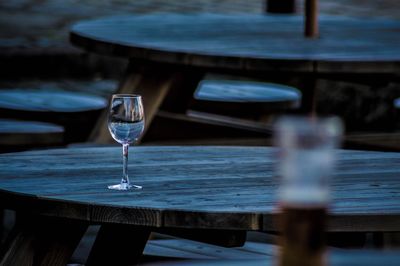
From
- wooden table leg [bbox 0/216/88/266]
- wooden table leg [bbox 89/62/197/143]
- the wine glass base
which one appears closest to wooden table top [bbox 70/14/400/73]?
wooden table leg [bbox 89/62/197/143]

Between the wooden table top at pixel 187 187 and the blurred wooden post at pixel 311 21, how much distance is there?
6.23 feet

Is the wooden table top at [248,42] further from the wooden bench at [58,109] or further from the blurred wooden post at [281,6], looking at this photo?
the blurred wooden post at [281,6]

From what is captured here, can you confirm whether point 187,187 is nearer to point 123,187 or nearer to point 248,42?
point 123,187

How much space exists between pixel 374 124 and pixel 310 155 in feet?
22.0

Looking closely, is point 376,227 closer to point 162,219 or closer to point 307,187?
point 162,219

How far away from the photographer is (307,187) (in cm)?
94

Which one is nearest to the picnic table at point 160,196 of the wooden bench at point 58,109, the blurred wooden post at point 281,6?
the wooden bench at point 58,109

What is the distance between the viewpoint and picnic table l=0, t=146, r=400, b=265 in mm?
2100

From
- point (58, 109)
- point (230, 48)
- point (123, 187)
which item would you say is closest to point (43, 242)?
point (123, 187)

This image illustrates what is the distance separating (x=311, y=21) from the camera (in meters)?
4.67

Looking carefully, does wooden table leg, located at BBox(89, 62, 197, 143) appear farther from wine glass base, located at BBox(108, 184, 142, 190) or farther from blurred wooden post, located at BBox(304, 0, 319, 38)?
wine glass base, located at BBox(108, 184, 142, 190)

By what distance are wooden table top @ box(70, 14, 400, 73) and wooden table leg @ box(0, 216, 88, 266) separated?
1.66 metres

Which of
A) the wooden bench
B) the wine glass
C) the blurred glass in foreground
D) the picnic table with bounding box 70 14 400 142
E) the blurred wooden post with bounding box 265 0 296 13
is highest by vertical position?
the blurred glass in foreground

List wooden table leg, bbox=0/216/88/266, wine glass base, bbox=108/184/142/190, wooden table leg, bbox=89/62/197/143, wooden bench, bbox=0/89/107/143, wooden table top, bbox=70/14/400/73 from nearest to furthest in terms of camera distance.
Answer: wine glass base, bbox=108/184/142/190 < wooden table leg, bbox=0/216/88/266 < wooden table top, bbox=70/14/400/73 < wooden table leg, bbox=89/62/197/143 < wooden bench, bbox=0/89/107/143
